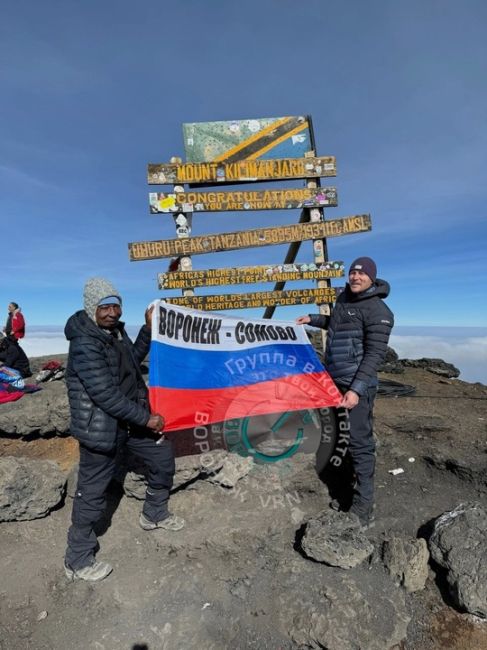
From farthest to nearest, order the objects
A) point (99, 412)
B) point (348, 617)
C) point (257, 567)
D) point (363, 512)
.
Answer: point (363, 512) → point (257, 567) → point (99, 412) → point (348, 617)

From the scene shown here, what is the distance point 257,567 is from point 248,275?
218 inches

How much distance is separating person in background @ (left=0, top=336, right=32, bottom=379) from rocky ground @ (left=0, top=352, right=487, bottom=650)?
8902 millimetres

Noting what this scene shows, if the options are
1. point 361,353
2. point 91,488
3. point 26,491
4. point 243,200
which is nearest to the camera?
point 91,488

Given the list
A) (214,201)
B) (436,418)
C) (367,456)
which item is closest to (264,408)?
(367,456)

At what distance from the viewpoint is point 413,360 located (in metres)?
14.2

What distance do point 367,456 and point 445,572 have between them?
4.60 ft

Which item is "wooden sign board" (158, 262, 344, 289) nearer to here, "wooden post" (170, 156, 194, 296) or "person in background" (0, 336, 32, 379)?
"wooden post" (170, 156, 194, 296)

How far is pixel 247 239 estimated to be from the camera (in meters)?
8.38

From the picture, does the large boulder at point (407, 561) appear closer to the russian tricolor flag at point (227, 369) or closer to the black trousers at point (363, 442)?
the black trousers at point (363, 442)

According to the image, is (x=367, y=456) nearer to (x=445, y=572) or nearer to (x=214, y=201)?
(x=445, y=572)

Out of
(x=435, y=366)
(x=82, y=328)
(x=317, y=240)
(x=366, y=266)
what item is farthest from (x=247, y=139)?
(x=435, y=366)

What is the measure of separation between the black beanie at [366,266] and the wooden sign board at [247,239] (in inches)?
162

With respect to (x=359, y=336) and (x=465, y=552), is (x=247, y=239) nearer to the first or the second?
(x=359, y=336)

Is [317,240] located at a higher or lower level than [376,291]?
higher
